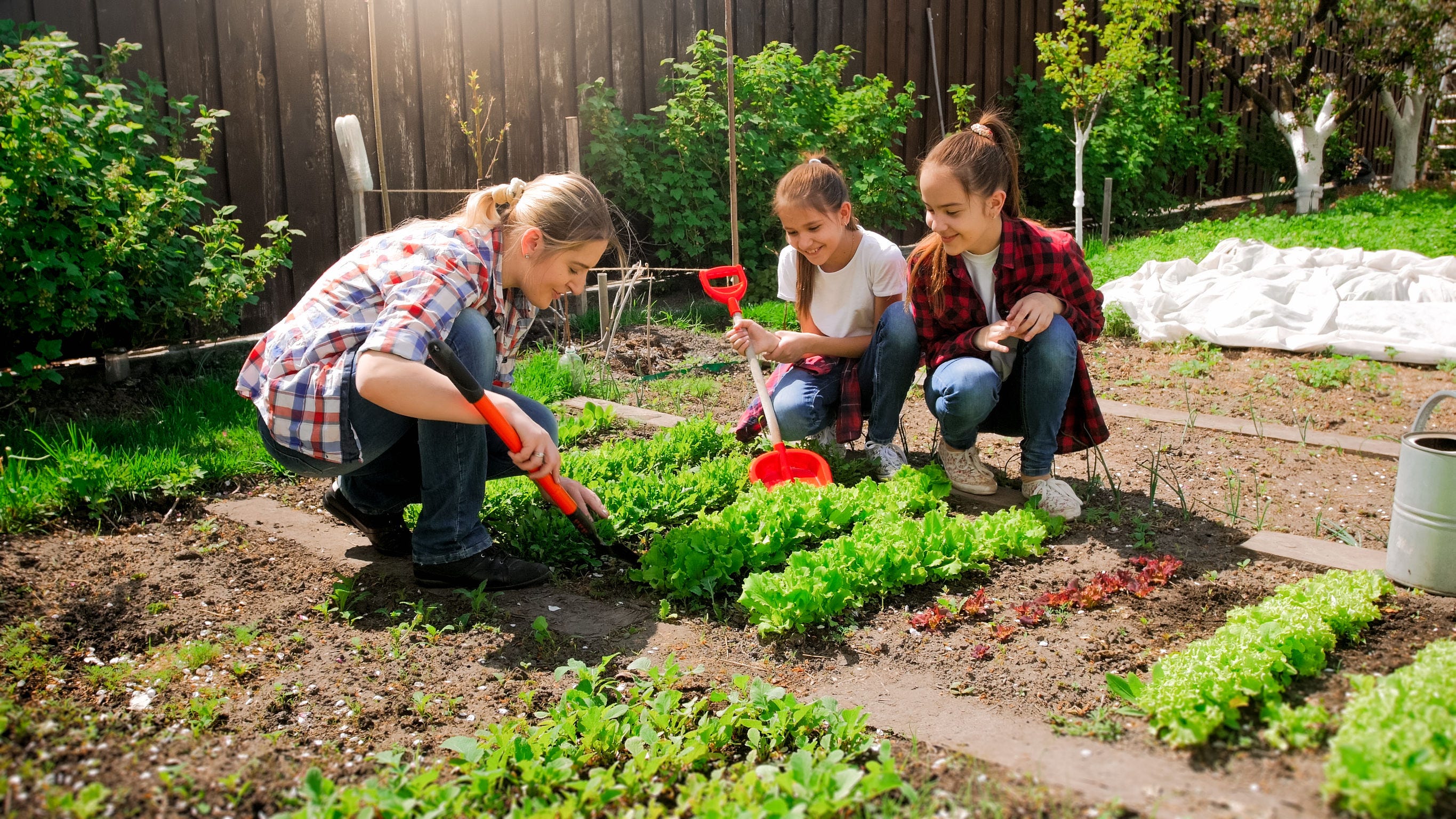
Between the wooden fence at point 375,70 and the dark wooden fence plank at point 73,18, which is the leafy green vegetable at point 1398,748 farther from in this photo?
the dark wooden fence plank at point 73,18

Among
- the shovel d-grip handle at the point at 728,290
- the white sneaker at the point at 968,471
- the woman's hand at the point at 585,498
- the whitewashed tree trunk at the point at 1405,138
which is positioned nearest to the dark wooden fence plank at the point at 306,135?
the shovel d-grip handle at the point at 728,290

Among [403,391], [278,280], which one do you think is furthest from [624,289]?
[403,391]

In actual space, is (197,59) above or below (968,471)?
above

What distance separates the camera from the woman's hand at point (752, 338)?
11.5 ft

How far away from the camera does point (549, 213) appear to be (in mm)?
2600

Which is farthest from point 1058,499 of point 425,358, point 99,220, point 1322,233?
point 1322,233

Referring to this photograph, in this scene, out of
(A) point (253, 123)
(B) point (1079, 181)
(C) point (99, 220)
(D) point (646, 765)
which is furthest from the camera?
(B) point (1079, 181)

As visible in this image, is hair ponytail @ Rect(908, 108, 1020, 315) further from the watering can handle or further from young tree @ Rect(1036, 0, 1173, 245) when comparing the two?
young tree @ Rect(1036, 0, 1173, 245)

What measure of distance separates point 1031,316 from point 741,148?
423cm

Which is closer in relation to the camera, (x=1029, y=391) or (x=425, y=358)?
(x=425, y=358)

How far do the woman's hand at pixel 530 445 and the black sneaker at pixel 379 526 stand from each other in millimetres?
721

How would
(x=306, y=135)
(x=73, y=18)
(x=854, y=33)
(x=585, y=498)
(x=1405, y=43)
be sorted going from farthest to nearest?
(x=1405, y=43)
(x=854, y=33)
(x=306, y=135)
(x=73, y=18)
(x=585, y=498)

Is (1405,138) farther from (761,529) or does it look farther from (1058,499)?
(761,529)

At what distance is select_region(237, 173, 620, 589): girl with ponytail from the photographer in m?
2.37
